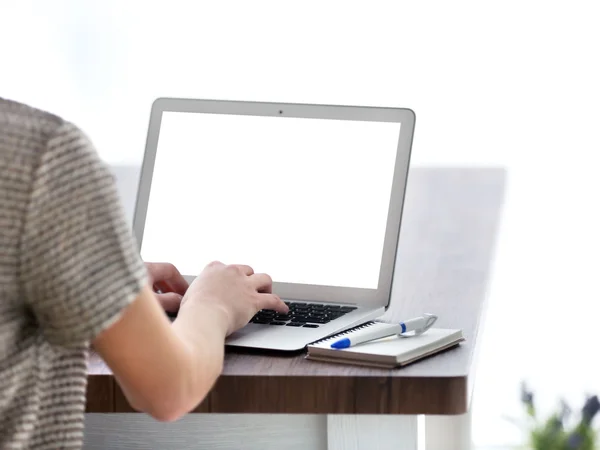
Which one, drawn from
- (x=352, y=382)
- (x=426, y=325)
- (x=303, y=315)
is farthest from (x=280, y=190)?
(x=352, y=382)

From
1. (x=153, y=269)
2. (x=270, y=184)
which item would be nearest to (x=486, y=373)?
(x=270, y=184)

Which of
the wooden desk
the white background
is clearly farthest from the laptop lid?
the white background

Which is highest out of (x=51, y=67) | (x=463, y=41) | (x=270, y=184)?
(x=463, y=41)

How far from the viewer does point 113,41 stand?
2.64 meters

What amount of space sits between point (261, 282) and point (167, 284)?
0.43 feet

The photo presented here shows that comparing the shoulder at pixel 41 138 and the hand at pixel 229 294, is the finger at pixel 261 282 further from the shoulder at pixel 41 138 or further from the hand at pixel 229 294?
the shoulder at pixel 41 138

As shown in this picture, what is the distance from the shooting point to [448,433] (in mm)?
1332

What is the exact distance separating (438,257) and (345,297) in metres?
0.27

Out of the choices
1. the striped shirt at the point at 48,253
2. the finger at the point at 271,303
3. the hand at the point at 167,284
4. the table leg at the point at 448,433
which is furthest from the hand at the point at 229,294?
the table leg at the point at 448,433

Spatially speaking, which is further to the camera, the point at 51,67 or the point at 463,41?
the point at 51,67

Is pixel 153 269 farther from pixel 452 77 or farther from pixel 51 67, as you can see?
pixel 51 67

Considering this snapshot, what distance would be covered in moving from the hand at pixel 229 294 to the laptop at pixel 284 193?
235mm

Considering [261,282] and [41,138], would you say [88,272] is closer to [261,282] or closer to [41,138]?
[41,138]

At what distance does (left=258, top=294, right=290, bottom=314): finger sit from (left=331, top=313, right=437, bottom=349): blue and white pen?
12cm
